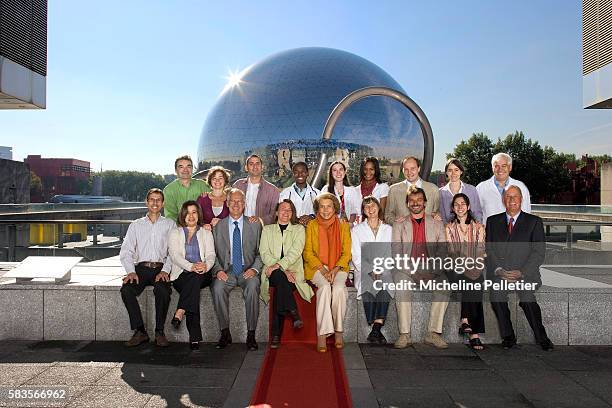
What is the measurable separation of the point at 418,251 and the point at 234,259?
211 centimetres

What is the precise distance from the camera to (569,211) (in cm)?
2094

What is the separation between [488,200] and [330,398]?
3390mm

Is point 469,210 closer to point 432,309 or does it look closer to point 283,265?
point 432,309

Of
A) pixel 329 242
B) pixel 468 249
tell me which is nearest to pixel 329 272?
pixel 329 242

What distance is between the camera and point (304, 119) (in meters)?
22.8

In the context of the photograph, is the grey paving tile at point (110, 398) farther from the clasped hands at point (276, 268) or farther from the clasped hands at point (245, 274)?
the clasped hands at point (276, 268)

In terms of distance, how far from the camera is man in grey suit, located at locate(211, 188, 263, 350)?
18.2ft

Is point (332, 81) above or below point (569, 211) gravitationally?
above

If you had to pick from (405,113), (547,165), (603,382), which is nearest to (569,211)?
(405,113)

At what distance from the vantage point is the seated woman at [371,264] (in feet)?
18.4

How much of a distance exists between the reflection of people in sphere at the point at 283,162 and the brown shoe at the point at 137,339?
645 inches

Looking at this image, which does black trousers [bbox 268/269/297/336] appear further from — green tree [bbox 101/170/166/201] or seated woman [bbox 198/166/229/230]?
green tree [bbox 101/170/166/201]

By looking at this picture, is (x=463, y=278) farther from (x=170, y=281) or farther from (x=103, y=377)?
(x=103, y=377)

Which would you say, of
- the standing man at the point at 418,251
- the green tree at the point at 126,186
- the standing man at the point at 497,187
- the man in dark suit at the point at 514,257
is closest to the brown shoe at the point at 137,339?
the standing man at the point at 418,251
